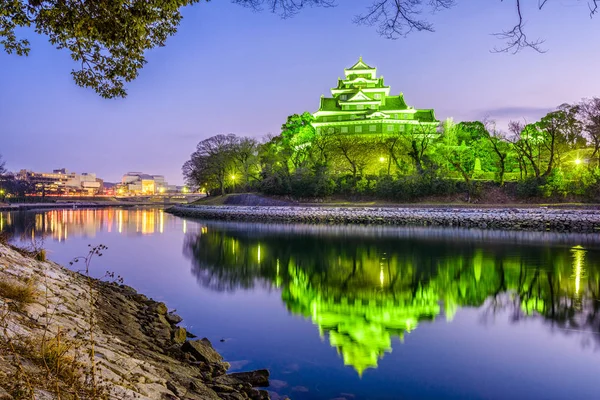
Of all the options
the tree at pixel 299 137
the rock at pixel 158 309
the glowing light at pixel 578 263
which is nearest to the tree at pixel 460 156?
the tree at pixel 299 137

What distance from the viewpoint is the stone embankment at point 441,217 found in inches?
1187

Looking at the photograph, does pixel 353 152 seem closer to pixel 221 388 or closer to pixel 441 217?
pixel 441 217

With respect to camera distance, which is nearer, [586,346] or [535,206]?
[586,346]

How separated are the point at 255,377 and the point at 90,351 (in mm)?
2500

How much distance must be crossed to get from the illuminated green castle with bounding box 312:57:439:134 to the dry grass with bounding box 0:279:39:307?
169 ft

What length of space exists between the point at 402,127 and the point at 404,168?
1292 cm

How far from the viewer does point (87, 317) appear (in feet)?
20.5

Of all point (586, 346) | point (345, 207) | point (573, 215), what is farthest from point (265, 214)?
point (586, 346)

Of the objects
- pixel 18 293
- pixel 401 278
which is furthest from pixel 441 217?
pixel 18 293

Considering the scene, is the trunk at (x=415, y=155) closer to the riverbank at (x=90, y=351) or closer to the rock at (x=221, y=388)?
the riverbank at (x=90, y=351)

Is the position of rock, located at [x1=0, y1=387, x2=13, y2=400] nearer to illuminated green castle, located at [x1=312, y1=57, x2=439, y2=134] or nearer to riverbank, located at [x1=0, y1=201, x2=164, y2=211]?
illuminated green castle, located at [x1=312, y1=57, x2=439, y2=134]

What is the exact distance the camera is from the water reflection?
938 centimetres

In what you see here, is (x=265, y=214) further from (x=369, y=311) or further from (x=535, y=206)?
(x=369, y=311)

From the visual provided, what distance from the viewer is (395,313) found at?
33.0 ft
